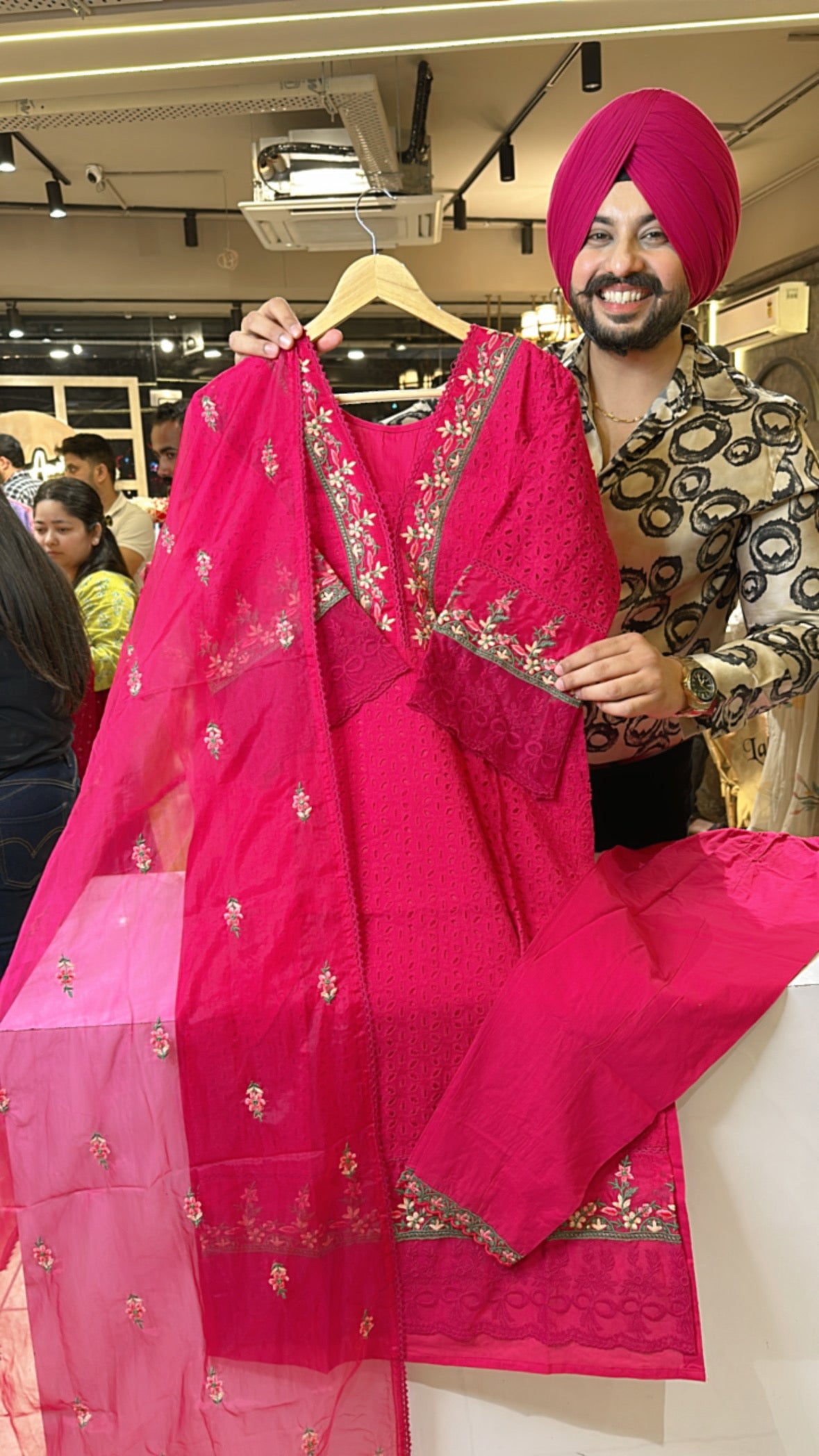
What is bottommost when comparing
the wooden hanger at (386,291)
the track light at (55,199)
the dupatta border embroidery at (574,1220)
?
the dupatta border embroidery at (574,1220)

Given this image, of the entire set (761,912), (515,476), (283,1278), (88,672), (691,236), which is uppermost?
(691,236)

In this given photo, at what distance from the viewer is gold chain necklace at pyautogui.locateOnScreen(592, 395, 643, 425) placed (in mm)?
1376

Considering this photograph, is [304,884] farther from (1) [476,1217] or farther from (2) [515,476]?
(2) [515,476]

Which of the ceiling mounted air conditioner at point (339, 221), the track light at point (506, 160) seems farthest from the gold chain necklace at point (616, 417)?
the track light at point (506, 160)

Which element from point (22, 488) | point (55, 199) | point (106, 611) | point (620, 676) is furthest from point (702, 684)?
point (55, 199)

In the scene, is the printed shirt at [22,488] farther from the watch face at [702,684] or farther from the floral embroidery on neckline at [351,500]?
the watch face at [702,684]

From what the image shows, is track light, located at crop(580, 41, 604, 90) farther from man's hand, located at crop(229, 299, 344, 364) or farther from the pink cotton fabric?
the pink cotton fabric

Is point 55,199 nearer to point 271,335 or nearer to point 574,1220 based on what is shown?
point 271,335

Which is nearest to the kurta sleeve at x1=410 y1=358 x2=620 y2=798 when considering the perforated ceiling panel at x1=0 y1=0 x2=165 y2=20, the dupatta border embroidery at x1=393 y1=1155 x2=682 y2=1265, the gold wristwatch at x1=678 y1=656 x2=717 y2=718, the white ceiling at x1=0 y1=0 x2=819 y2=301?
the gold wristwatch at x1=678 y1=656 x2=717 y2=718

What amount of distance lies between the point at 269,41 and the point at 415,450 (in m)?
2.33

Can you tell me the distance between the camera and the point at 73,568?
3.02 m

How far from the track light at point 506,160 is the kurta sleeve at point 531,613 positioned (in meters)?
5.03

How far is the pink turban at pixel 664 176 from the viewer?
4.05ft

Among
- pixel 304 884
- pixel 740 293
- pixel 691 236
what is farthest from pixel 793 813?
pixel 740 293
